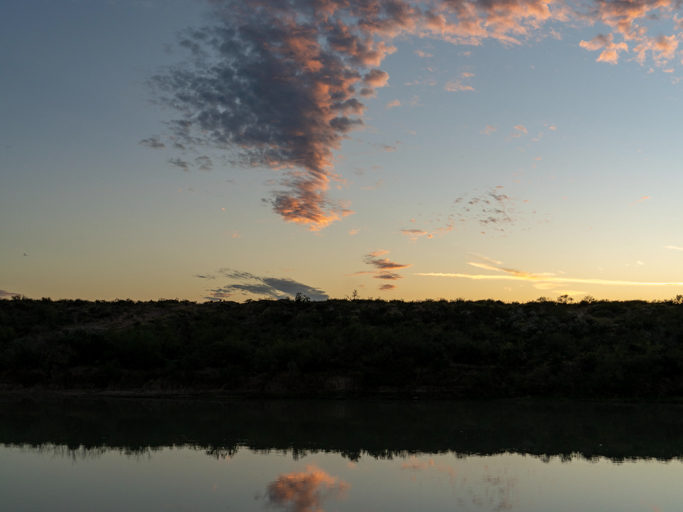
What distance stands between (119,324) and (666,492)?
1459 inches

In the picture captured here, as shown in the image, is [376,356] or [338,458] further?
[376,356]

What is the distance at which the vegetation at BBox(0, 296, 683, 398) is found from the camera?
3159 cm

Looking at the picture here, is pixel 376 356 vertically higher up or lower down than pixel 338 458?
higher up

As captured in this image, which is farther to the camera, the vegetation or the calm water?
the vegetation

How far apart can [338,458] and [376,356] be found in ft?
55.5

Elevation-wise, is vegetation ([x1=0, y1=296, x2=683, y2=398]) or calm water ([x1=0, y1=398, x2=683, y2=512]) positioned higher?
vegetation ([x1=0, y1=296, x2=683, y2=398])

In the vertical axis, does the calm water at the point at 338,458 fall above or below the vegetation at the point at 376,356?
below

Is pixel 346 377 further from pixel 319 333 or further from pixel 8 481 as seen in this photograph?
pixel 8 481

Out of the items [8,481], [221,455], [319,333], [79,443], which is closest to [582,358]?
[319,333]

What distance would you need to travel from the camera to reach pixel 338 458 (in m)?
16.2

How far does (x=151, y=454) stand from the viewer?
16.9 m

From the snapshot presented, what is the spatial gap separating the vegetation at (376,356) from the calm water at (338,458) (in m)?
4.54

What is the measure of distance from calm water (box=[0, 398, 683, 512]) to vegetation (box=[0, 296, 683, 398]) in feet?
14.9

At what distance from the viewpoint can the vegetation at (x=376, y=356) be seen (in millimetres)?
31594
